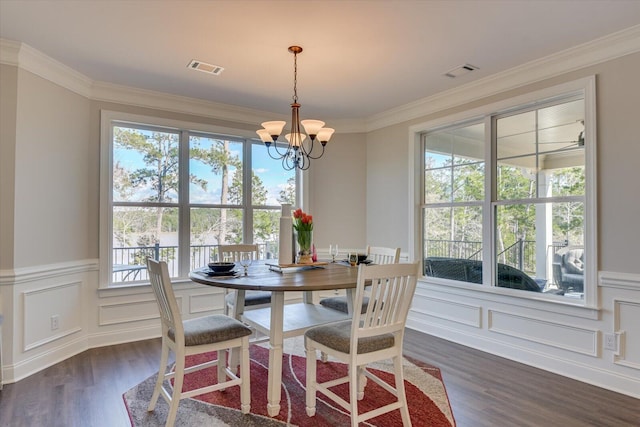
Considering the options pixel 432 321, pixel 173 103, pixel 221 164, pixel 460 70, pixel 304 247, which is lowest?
pixel 432 321

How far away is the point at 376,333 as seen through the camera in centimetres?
205

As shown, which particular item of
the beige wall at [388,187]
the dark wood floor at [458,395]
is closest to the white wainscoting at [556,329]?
the dark wood floor at [458,395]

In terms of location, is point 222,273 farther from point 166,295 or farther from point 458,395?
point 458,395

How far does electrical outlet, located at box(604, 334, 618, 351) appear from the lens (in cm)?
277

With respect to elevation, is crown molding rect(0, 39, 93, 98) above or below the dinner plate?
above

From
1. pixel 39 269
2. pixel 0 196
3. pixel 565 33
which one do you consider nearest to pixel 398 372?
pixel 565 33

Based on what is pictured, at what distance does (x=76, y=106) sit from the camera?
3.54m

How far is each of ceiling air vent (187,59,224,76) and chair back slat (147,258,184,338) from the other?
191 centimetres

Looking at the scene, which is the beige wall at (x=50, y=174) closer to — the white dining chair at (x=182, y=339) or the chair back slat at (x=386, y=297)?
the white dining chair at (x=182, y=339)

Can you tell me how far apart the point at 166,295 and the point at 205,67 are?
2.19 metres

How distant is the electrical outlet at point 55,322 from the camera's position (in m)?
3.25

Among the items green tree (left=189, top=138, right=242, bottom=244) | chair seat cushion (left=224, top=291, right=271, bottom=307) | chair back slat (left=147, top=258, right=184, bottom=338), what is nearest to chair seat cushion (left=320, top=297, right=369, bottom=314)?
chair seat cushion (left=224, top=291, right=271, bottom=307)

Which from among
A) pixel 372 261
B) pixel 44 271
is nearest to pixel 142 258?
pixel 44 271

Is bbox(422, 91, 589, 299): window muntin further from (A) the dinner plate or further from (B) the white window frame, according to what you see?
(A) the dinner plate
